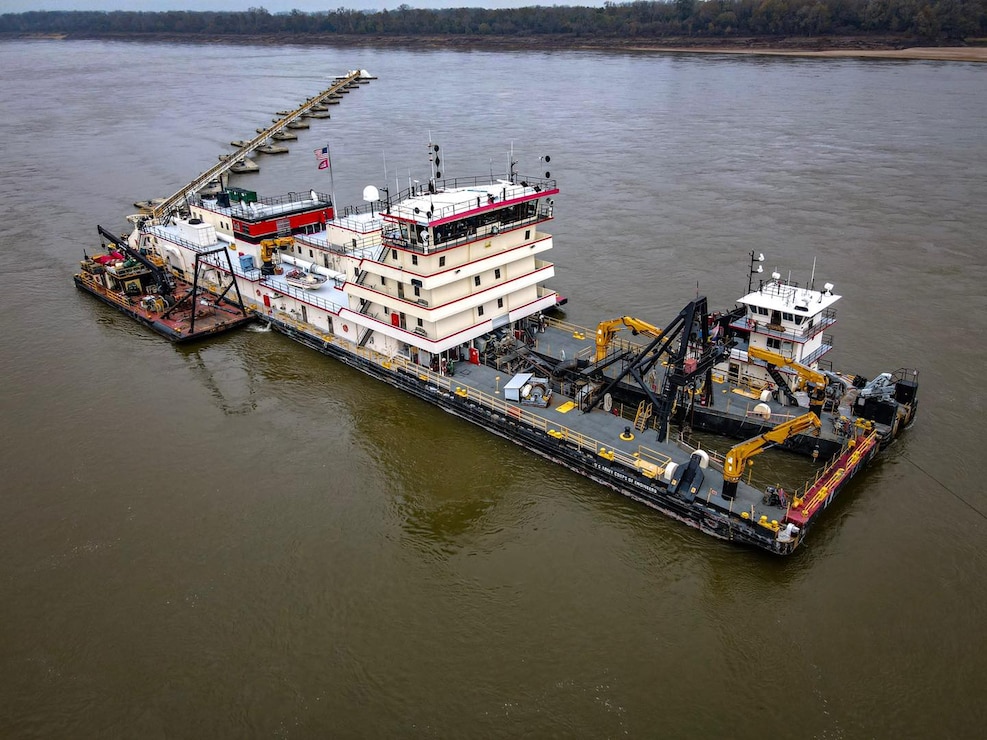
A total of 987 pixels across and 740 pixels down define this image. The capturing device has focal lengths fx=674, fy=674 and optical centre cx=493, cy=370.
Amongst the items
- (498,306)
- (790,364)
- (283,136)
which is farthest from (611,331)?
(283,136)

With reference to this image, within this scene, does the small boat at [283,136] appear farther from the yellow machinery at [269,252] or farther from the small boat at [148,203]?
the yellow machinery at [269,252]

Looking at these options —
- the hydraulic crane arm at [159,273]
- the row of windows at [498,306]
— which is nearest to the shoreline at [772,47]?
the row of windows at [498,306]

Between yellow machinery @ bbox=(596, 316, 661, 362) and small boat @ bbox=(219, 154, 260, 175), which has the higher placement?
yellow machinery @ bbox=(596, 316, 661, 362)

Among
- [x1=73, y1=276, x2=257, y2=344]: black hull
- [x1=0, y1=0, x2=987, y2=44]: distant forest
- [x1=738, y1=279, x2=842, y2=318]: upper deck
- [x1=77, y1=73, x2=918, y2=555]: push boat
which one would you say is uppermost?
[x1=0, y1=0, x2=987, y2=44]: distant forest

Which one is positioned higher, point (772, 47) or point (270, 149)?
point (772, 47)

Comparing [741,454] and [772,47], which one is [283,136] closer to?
[741,454]

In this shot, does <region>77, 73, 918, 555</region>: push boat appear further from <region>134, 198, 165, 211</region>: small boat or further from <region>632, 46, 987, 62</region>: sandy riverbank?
<region>632, 46, 987, 62</region>: sandy riverbank

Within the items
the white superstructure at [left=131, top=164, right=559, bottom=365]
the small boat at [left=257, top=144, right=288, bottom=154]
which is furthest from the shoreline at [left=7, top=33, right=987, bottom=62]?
the white superstructure at [left=131, top=164, right=559, bottom=365]
